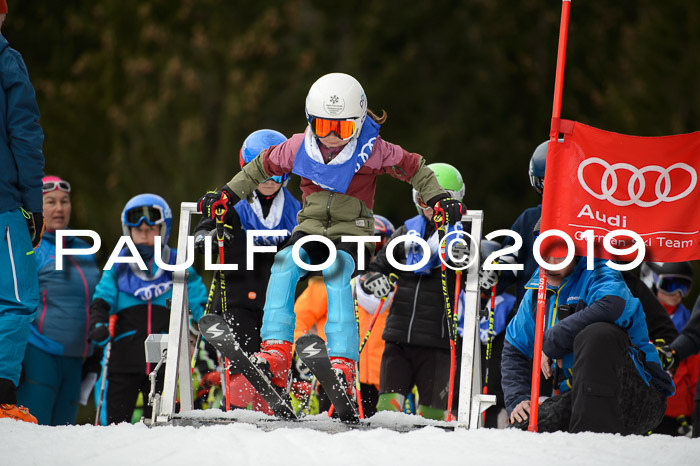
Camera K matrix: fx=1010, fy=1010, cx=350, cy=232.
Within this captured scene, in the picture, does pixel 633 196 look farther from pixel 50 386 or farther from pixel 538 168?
pixel 50 386

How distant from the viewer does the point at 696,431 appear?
630cm

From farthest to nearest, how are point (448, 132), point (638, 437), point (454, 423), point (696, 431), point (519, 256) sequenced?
point (448, 132) → point (519, 256) → point (696, 431) → point (454, 423) → point (638, 437)

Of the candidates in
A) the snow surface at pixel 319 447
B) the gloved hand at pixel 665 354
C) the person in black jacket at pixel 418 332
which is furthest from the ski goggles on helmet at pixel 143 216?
the gloved hand at pixel 665 354

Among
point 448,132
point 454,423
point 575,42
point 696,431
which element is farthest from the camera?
point 575,42

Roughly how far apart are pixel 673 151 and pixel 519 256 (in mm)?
1486

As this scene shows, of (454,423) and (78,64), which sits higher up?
(78,64)

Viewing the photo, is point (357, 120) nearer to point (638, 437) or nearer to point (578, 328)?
point (578, 328)

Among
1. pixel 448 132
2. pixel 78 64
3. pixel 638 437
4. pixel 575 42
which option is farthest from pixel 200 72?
pixel 638 437

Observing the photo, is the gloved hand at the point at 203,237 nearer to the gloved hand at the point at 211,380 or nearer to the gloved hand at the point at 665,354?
the gloved hand at the point at 211,380

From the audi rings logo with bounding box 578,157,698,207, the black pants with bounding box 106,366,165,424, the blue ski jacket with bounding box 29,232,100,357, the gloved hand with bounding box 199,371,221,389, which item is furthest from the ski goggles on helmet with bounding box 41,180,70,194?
the audi rings logo with bounding box 578,157,698,207

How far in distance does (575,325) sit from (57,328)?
12.5 ft

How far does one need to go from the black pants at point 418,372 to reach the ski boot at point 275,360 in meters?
1.29

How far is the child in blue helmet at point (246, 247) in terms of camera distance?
656 centimetres

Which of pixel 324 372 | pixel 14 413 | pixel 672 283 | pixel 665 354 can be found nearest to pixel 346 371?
pixel 324 372
